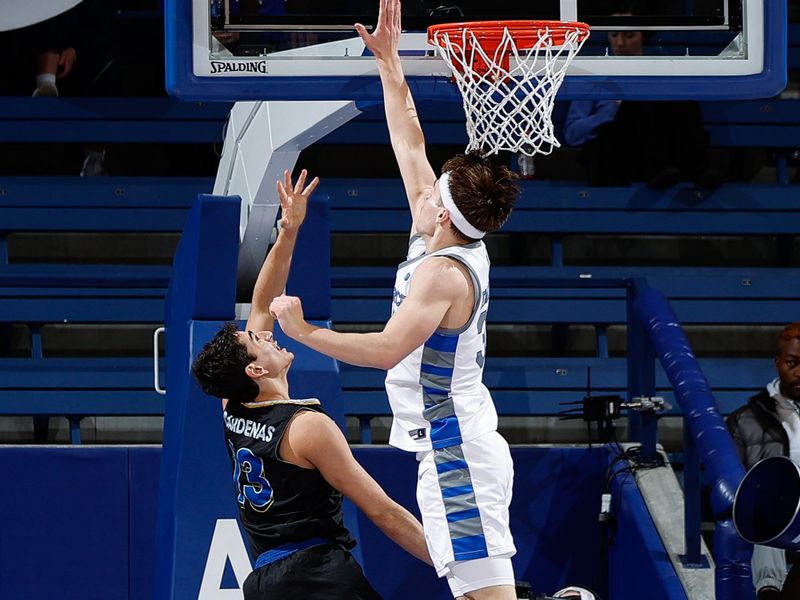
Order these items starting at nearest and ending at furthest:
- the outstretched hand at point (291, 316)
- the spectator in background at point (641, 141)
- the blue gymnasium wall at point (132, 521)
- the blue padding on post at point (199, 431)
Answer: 1. the outstretched hand at point (291, 316)
2. the blue padding on post at point (199, 431)
3. the blue gymnasium wall at point (132, 521)
4. the spectator in background at point (641, 141)

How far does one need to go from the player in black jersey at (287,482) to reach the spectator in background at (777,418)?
2.24 m

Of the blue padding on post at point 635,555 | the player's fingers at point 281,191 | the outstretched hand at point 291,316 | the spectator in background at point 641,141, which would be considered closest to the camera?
the outstretched hand at point 291,316

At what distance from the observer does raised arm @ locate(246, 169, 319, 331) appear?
4.79 meters

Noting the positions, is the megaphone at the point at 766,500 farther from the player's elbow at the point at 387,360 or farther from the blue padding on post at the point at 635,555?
the blue padding on post at the point at 635,555

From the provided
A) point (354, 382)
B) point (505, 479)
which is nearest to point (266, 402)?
point (505, 479)

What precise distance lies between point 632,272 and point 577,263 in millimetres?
495

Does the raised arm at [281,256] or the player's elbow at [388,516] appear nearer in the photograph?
the player's elbow at [388,516]

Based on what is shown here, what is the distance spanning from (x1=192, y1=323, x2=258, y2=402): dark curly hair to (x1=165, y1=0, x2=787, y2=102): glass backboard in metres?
0.81

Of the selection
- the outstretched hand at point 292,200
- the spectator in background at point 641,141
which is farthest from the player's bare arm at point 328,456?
the spectator in background at point 641,141

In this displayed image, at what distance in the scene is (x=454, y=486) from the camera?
4367mm

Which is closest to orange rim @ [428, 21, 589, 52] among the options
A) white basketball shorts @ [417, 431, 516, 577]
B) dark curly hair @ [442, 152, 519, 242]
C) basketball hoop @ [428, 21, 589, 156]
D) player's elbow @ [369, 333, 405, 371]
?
basketball hoop @ [428, 21, 589, 156]

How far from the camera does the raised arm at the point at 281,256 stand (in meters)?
4.79

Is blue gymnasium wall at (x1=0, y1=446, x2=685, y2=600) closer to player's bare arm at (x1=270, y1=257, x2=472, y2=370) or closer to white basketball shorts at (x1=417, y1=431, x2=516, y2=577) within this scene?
white basketball shorts at (x1=417, y1=431, x2=516, y2=577)

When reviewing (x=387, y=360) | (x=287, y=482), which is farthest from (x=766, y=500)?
(x=287, y=482)
